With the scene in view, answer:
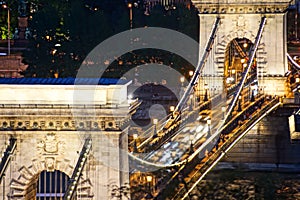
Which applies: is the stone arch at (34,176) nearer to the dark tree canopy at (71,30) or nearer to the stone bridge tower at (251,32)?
the stone bridge tower at (251,32)

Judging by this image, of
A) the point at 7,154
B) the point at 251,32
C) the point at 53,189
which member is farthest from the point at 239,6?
the point at 7,154

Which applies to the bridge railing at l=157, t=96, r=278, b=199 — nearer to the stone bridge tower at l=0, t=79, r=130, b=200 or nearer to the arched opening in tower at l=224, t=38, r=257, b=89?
the arched opening in tower at l=224, t=38, r=257, b=89

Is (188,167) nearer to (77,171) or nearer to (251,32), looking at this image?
(77,171)

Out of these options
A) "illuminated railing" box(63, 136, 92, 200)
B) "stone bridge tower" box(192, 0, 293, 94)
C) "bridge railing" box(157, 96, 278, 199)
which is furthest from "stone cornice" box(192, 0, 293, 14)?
"illuminated railing" box(63, 136, 92, 200)

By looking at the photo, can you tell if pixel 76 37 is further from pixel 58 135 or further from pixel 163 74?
pixel 58 135

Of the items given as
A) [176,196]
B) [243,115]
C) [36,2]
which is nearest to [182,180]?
[176,196]

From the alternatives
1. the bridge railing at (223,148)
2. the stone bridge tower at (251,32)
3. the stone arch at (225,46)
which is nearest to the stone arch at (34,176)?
the bridge railing at (223,148)
